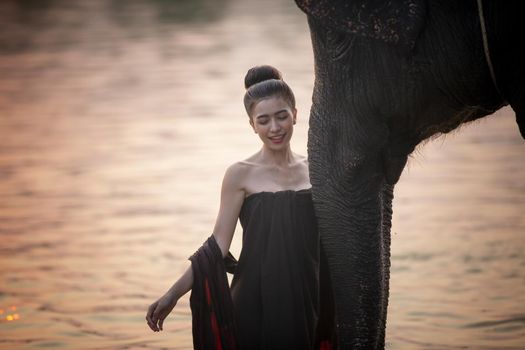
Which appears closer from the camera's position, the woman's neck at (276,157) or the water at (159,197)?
the woman's neck at (276,157)

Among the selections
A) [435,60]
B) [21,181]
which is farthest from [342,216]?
[21,181]

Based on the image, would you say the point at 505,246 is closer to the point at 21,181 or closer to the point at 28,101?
the point at 21,181

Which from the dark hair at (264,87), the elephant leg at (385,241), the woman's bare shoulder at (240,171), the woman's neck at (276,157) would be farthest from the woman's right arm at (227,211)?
the elephant leg at (385,241)

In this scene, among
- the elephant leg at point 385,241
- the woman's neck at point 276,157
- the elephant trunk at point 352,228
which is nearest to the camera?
the elephant trunk at point 352,228

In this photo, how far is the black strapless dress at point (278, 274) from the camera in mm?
4809

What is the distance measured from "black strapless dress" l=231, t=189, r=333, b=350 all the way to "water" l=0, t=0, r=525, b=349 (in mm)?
1110

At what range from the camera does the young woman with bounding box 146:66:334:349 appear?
15.7 feet

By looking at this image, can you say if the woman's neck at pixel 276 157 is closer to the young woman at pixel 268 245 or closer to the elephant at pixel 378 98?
the young woman at pixel 268 245

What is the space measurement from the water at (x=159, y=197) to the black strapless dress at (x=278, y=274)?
3.64 ft

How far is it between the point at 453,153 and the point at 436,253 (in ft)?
10.6

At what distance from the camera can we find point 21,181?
384 inches

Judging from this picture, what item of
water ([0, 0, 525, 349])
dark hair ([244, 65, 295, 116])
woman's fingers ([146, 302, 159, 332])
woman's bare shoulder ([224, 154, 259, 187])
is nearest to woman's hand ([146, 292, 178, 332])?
woman's fingers ([146, 302, 159, 332])

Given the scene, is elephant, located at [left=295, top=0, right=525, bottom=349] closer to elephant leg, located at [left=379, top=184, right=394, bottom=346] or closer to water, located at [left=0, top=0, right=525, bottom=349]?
elephant leg, located at [left=379, top=184, right=394, bottom=346]

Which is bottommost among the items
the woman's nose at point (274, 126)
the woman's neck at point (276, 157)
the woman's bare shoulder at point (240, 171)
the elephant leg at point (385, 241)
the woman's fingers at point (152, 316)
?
the woman's fingers at point (152, 316)
